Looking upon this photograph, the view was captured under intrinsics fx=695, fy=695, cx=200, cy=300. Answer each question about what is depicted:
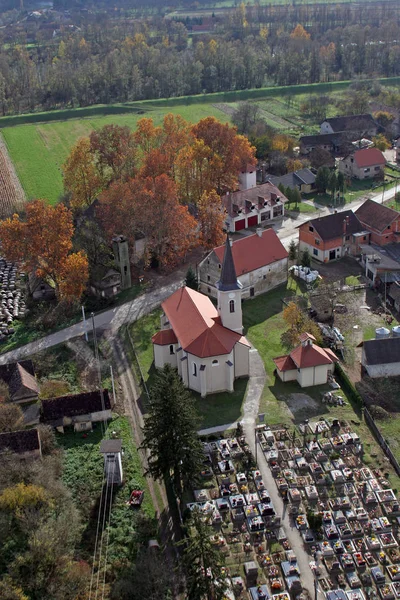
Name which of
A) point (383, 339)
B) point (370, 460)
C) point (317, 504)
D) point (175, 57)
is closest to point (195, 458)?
point (317, 504)

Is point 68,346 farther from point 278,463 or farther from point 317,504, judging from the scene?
point 317,504

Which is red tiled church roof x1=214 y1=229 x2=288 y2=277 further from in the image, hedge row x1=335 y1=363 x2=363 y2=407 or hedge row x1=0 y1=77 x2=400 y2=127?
hedge row x1=0 y1=77 x2=400 y2=127

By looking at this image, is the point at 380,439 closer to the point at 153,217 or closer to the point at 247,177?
the point at 153,217

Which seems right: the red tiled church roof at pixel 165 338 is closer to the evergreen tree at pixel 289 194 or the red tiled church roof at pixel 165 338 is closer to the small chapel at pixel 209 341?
the small chapel at pixel 209 341

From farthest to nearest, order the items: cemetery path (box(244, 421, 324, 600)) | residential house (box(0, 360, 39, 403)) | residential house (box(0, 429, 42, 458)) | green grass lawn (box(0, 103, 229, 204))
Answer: green grass lawn (box(0, 103, 229, 204)), residential house (box(0, 360, 39, 403)), residential house (box(0, 429, 42, 458)), cemetery path (box(244, 421, 324, 600))

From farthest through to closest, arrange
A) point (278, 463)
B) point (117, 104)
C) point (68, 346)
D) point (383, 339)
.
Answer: point (117, 104)
point (68, 346)
point (383, 339)
point (278, 463)

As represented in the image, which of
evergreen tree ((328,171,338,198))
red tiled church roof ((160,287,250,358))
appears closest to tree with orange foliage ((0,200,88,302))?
red tiled church roof ((160,287,250,358))

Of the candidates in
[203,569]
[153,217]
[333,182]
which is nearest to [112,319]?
[153,217]
